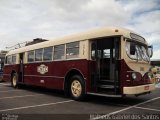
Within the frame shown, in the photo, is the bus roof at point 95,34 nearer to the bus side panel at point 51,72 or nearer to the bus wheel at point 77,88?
the bus side panel at point 51,72

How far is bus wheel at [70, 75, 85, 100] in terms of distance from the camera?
10982mm

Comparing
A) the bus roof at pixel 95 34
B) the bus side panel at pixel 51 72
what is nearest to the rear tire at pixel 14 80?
the bus side panel at pixel 51 72

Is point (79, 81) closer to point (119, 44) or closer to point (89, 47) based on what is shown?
point (89, 47)

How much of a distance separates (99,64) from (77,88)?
1.40m

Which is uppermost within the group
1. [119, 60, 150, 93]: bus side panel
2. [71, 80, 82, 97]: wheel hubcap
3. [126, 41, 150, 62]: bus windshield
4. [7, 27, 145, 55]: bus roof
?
[7, 27, 145, 55]: bus roof

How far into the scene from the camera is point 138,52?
10797 mm

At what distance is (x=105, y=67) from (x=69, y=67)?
1624 mm

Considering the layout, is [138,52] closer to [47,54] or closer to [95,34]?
[95,34]

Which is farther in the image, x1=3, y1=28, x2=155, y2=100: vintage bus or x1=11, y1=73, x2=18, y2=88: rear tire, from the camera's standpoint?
x1=11, y1=73, x2=18, y2=88: rear tire

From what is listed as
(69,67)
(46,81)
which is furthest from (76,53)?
(46,81)

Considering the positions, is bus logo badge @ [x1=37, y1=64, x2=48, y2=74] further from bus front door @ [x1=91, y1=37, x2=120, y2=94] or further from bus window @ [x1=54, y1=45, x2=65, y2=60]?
bus front door @ [x1=91, y1=37, x2=120, y2=94]

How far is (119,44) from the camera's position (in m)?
10.1

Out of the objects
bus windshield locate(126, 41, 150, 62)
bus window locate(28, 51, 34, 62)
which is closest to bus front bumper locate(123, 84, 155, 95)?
bus windshield locate(126, 41, 150, 62)

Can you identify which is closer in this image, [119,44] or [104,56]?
[119,44]
